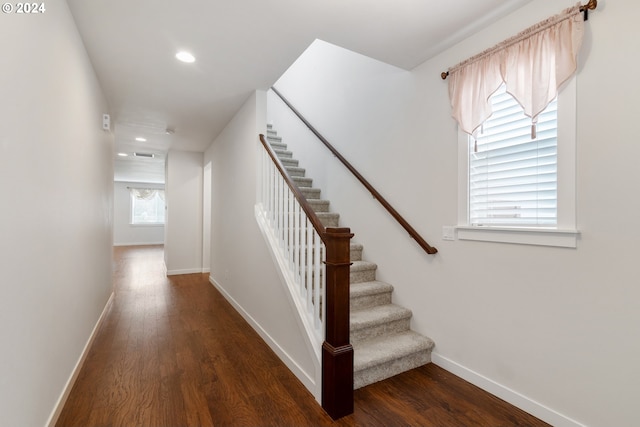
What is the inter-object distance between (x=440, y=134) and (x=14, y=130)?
248 cm

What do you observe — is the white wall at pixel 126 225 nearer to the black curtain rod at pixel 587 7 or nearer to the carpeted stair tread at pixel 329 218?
the carpeted stair tread at pixel 329 218

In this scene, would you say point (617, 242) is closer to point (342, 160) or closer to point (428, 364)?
point (428, 364)

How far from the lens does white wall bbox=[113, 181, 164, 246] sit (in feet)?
37.7

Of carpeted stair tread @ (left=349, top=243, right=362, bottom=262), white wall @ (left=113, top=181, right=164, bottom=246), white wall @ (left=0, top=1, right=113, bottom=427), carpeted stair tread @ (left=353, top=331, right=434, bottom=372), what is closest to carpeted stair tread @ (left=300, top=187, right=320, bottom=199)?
carpeted stair tread @ (left=349, top=243, right=362, bottom=262)

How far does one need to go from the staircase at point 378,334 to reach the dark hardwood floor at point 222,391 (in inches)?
3.5

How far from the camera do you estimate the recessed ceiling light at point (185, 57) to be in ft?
7.87

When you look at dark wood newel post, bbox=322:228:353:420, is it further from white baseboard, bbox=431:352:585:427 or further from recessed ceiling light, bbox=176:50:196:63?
recessed ceiling light, bbox=176:50:196:63

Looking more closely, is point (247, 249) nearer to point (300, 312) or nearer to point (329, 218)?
point (329, 218)

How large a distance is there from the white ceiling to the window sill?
4.57 feet

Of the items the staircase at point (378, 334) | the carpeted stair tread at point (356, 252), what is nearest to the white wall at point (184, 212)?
the carpeted stair tread at point (356, 252)

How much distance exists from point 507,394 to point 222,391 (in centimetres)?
189

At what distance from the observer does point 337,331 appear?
1.83 metres

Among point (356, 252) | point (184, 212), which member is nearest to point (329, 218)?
point (356, 252)

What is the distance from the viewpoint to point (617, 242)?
57.1 inches
